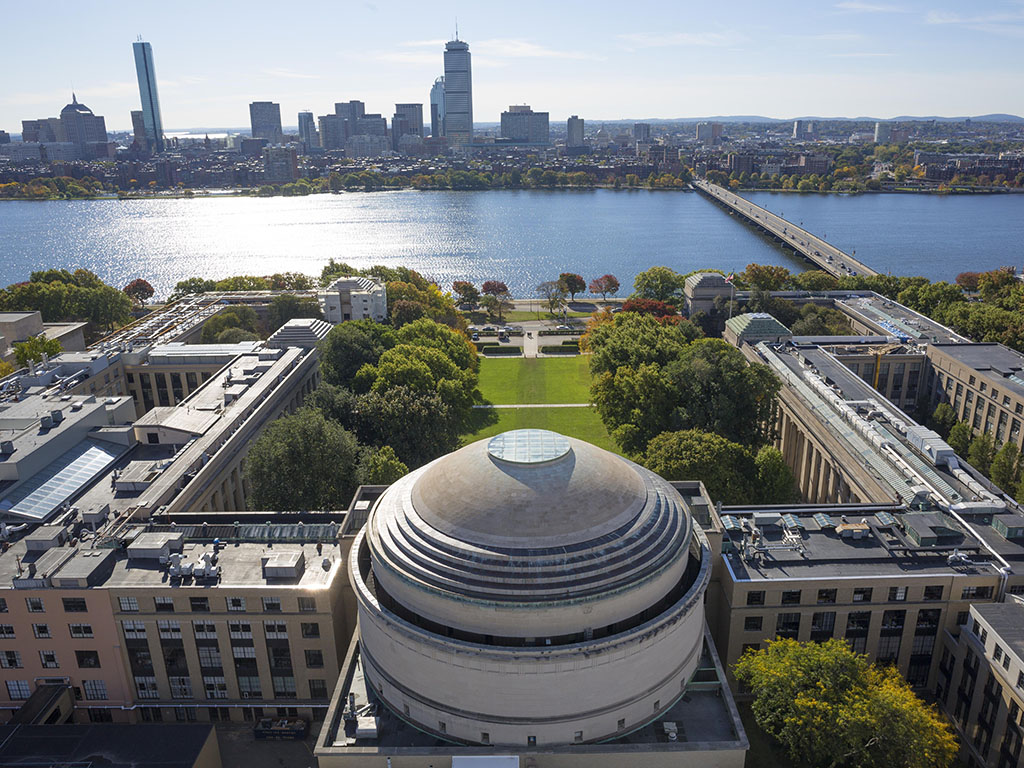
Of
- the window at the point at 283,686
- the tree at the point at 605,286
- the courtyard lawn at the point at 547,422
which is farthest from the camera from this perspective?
the tree at the point at 605,286

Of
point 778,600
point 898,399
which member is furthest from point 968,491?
point 898,399

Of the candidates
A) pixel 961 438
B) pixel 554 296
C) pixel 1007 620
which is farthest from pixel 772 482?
pixel 554 296

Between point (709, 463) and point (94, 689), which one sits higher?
point (709, 463)

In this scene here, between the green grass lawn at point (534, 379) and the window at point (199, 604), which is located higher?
the window at point (199, 604)

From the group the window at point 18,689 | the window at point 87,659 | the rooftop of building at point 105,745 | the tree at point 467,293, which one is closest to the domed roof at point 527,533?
the rooftop of building at point 105,745

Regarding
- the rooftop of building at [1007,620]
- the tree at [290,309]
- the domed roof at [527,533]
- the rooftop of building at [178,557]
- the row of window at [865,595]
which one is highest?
the domed roof at [527,533]

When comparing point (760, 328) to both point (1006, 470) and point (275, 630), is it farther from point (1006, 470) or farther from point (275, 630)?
point (275, 630)

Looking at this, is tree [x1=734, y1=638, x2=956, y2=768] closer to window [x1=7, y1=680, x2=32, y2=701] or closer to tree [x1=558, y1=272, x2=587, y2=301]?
window [x1=7, y1=680, x2=32, y2=701]

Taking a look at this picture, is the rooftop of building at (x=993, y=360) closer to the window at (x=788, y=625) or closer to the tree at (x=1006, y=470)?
the tree at (x=1006, y=470)
